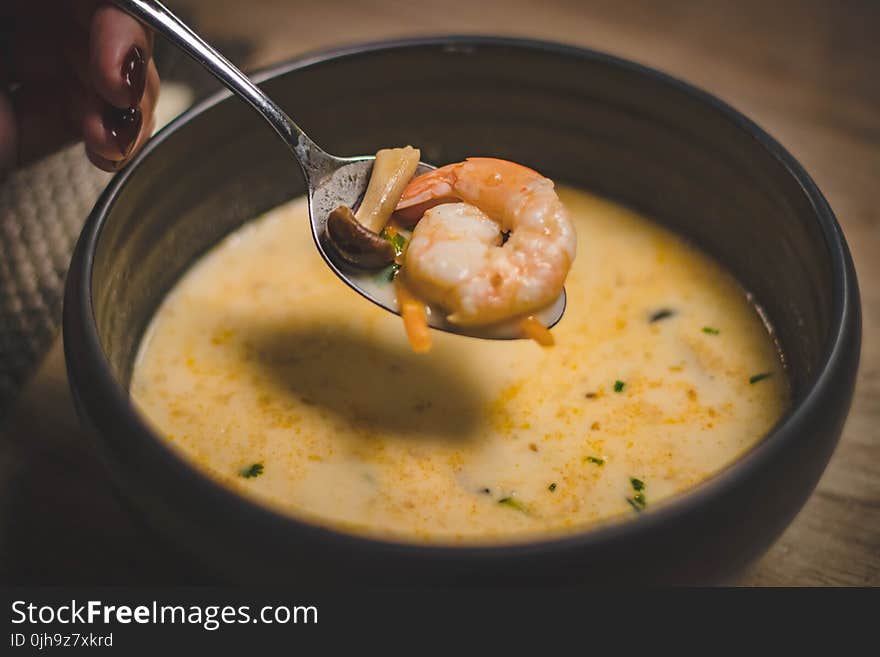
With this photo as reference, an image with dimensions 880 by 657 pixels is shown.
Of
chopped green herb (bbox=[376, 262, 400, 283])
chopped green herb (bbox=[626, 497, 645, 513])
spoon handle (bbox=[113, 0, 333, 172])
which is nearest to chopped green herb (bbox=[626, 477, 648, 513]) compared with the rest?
chopped green herb (bbox=[626, 497, 645, 513])

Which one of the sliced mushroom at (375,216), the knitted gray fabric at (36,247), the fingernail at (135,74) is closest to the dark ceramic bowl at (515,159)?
the fingernail at (135,74)

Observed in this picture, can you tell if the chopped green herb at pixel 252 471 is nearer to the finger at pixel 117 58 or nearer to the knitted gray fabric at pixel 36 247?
the knitted gray fabric at pixel 36 247

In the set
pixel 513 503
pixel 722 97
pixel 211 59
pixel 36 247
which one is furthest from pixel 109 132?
pixel 722 97

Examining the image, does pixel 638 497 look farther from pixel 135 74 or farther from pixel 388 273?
pixel 135 74

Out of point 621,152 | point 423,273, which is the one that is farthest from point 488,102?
→ point 423,273

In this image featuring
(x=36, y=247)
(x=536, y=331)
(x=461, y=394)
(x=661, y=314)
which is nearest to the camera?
(x=536, y=331)

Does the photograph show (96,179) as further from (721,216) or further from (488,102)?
(721,216)
